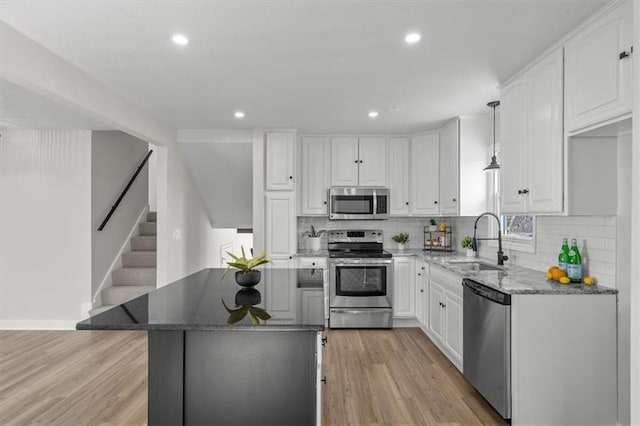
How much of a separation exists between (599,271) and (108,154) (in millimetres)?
5471

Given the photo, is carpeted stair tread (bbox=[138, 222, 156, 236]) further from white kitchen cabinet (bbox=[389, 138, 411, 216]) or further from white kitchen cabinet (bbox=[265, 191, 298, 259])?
white kitchen cabinet (bbox=[389, 138, 411, 216])

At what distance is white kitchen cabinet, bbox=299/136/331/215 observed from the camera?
4.98 m

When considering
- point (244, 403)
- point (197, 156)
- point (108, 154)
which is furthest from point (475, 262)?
point (108, 154)

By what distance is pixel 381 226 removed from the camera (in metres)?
5.25

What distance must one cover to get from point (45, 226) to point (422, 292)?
4640mm

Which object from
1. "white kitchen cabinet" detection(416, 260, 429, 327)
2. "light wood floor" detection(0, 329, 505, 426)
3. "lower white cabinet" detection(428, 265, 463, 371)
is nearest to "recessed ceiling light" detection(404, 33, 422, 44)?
"lower white cabinet" detection(428, 265, 463, 371)

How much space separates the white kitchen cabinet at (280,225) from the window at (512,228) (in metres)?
2.22

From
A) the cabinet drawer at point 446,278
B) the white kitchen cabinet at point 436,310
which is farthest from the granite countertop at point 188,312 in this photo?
the white kitchen cabinet at point 436,310

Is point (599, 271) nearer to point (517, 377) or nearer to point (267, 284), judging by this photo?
point (517, 377)

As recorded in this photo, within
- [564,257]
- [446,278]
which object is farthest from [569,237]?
[446,278]

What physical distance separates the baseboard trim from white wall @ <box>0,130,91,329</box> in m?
0.01

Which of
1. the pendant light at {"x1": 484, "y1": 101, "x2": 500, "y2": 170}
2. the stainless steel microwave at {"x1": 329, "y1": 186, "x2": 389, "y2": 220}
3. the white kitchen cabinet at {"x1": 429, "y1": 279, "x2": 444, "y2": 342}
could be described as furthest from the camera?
the stainless steel microwave at {"x1": 329, "y1": 186, "x2": 389, "y2": 220}

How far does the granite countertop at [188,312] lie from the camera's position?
1.50 metres

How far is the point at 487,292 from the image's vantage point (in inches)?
101
